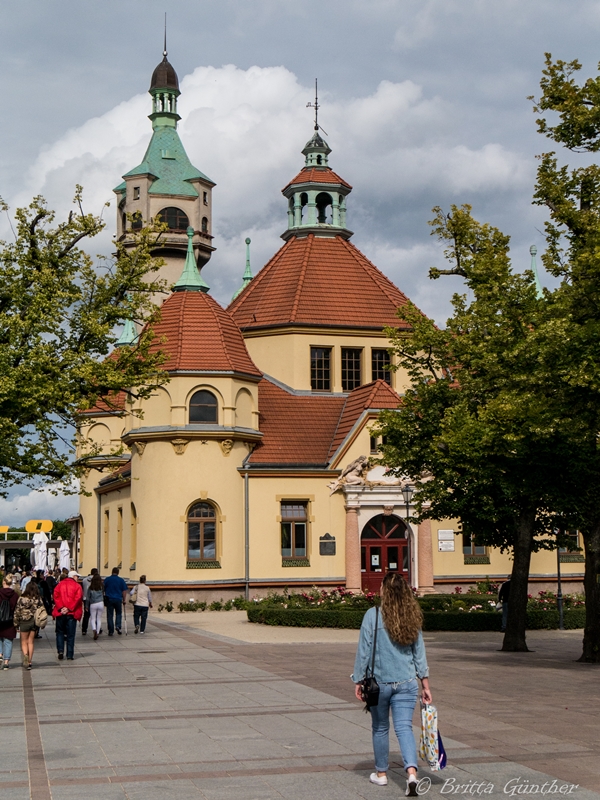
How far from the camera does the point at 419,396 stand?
2555 cm

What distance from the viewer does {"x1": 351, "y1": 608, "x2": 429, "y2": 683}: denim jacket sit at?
370 inches

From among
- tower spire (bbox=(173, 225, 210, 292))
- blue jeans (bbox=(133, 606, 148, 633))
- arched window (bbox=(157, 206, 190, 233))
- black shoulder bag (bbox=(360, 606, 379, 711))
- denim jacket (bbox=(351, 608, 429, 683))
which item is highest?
arched window (bbox=(157, 206, 190, 233))

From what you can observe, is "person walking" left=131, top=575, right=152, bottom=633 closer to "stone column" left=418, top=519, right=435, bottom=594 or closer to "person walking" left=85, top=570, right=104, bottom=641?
"person walking" left=85, top=570, right=104, bottom=641

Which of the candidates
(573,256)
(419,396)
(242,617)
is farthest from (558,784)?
(242,617)

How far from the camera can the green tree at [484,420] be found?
21.3 metres

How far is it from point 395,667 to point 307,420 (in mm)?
33406

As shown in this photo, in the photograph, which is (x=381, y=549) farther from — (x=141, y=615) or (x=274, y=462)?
(x=141, y=615)

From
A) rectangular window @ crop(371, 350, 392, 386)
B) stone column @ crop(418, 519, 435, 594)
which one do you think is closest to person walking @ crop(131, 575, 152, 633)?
stone column @ crop(418, 519, 435, 594)

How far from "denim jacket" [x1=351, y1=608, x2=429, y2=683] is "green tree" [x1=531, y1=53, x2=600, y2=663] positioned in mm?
9724

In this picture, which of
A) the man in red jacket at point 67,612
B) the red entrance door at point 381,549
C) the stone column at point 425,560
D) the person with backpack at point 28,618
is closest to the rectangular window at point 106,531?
the red entrance door at point 381,549

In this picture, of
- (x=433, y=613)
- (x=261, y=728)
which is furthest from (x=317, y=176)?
(x=261, y=728)

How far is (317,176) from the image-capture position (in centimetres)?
4994

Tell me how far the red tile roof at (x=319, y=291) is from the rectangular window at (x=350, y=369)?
119cm

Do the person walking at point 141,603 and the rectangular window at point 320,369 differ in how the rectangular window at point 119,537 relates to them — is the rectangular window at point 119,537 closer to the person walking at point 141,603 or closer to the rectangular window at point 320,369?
the rectangular window at point 320,369
